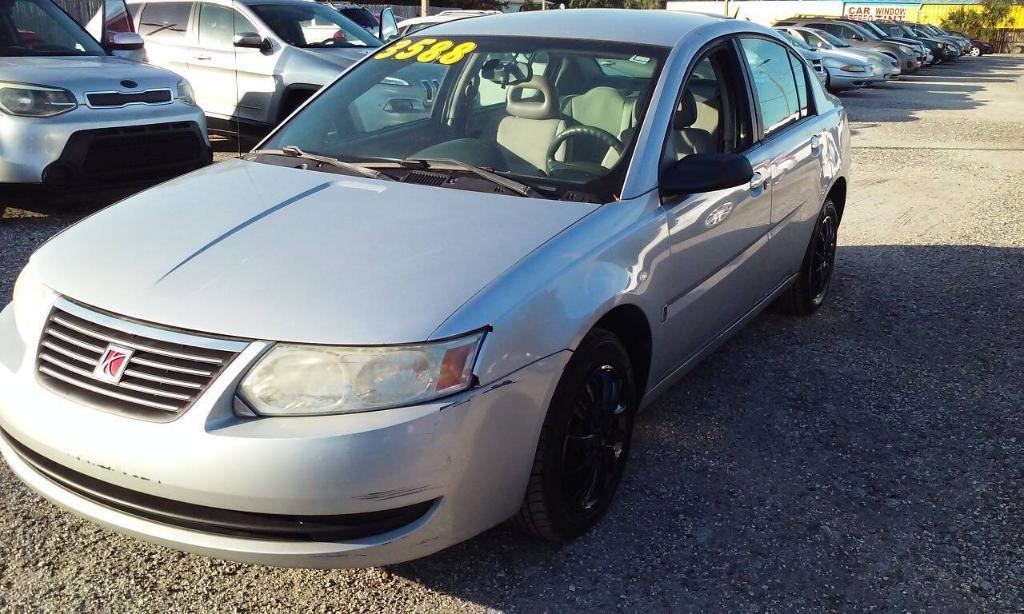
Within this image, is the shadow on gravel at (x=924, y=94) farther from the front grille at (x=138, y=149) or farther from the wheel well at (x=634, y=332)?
the wheel well at (x=634, y=332)

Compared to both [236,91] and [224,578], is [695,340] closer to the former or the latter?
[224,578]

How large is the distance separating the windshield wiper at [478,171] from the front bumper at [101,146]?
12.9ft

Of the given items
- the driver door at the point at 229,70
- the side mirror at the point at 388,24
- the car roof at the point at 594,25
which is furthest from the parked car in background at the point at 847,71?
the car roof at the point at 594,25

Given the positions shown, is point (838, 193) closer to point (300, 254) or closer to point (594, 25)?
point (594, 25)

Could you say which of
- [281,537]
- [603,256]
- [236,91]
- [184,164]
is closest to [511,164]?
[603,256]

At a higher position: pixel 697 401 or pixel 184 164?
pixel 184 164

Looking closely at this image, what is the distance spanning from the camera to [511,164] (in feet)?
10.7

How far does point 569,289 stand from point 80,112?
16.4 ft

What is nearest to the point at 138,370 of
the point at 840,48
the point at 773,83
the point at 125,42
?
the point at 773,83

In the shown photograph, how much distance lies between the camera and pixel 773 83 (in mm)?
4316

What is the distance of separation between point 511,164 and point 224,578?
1.66 meters

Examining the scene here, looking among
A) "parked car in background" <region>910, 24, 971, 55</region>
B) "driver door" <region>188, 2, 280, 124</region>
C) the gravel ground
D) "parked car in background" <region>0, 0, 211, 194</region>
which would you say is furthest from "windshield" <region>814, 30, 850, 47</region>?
"parked car in background" <region>0, 0, 211, 194</region>

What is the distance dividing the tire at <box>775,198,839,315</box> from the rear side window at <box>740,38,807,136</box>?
674 mm

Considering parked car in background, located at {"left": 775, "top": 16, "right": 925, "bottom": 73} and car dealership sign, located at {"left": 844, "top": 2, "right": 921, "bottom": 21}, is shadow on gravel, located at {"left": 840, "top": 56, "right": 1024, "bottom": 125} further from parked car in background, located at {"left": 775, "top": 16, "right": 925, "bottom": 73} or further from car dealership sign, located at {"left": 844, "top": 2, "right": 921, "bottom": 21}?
car dealership sign, located at {"left": 844, "top": 2, "right": 921, "bottom": 21}
